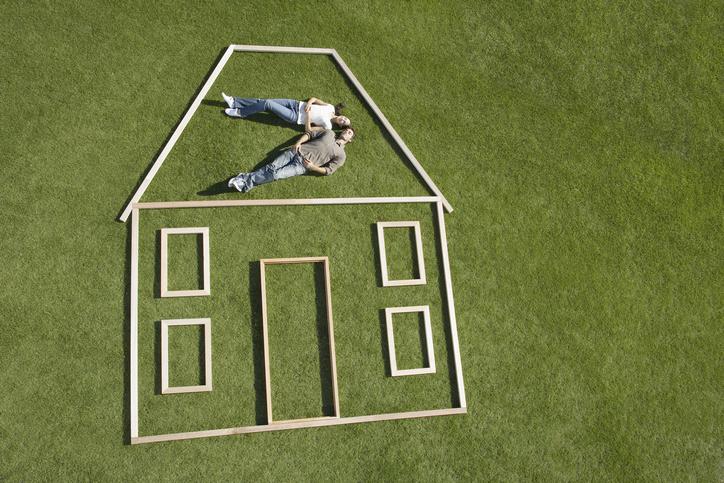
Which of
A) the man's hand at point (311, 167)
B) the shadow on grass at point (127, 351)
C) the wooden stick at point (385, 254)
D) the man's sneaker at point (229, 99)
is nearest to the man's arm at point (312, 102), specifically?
the man's hand at point (311, 167)

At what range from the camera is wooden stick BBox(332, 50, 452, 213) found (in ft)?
20.4

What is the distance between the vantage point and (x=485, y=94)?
22.0 ft

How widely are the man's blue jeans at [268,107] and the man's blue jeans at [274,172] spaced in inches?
17.9

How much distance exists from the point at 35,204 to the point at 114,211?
2.71 ft

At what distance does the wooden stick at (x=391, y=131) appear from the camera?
20.4 ft

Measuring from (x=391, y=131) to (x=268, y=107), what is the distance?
1477 millimetres

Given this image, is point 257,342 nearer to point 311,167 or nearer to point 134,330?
point 134,330

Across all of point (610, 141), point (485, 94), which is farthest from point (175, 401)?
point (610, 141)

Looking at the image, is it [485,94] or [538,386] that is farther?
[485,94]

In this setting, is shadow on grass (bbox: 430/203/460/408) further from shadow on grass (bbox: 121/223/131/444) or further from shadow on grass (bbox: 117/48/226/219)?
shadow on grass (bbox: 121/223/131/444)

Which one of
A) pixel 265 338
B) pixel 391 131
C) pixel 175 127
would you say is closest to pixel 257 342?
pixel 265 338

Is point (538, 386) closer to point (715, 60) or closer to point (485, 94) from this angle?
point (485, 94)

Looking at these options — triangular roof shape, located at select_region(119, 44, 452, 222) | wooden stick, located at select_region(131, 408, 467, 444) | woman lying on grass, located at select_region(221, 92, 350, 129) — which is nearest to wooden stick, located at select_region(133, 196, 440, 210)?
triangular roof shape, located at select_region(119, 44, 452, 222)

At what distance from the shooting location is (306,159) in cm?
587
